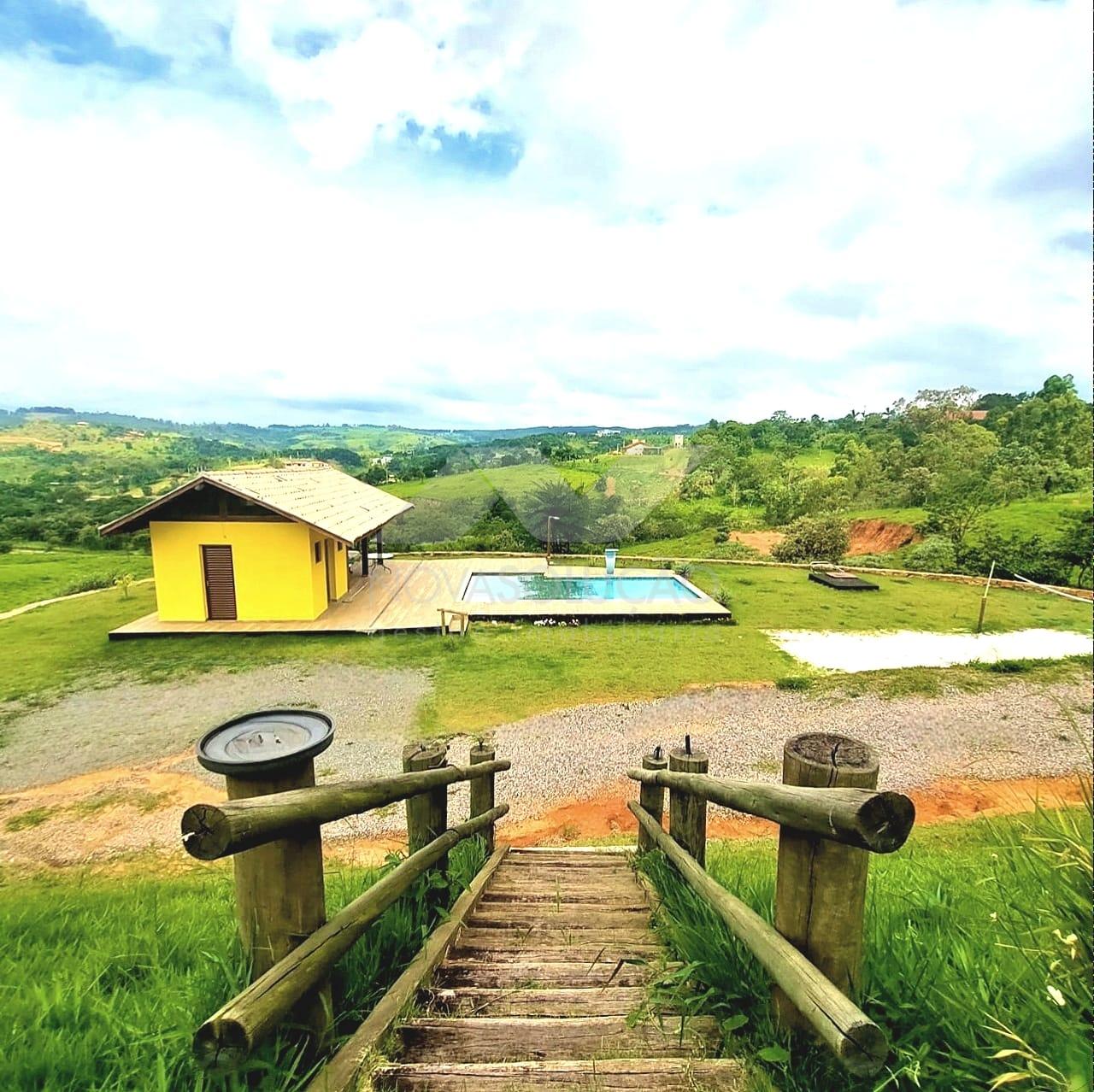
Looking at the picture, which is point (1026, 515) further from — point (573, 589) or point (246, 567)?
point (246, 567)

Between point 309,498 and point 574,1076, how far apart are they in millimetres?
13082

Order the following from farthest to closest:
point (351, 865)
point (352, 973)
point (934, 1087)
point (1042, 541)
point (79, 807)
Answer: point (1042, 541), point (79, 807), point (351, 865), point (352, 973), point (934, 1087)

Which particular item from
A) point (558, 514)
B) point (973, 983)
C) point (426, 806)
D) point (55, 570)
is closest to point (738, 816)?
point (426, 806)

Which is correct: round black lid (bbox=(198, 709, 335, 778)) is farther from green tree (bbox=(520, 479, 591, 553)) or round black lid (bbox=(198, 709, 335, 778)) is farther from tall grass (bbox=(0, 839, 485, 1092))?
green tree (bbox=(520, 479, 591, 553))

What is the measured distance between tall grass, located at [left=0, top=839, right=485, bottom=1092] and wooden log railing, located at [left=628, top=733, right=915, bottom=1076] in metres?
1.07

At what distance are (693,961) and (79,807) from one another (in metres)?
6.24

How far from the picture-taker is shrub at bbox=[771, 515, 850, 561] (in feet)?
66.4

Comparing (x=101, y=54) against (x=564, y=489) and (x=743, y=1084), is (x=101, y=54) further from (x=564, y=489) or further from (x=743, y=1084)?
(x=743, y=1084)

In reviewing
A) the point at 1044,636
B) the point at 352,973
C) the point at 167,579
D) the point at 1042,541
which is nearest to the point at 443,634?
the point at 167,579

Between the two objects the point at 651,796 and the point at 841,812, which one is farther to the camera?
the point at 651,796

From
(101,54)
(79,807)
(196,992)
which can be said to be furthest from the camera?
(101,54)

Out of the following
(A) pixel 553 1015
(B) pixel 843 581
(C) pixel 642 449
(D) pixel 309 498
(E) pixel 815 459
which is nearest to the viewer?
(A) pixel 553 1015

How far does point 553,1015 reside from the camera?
5.74 feet

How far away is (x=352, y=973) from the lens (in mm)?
1758
